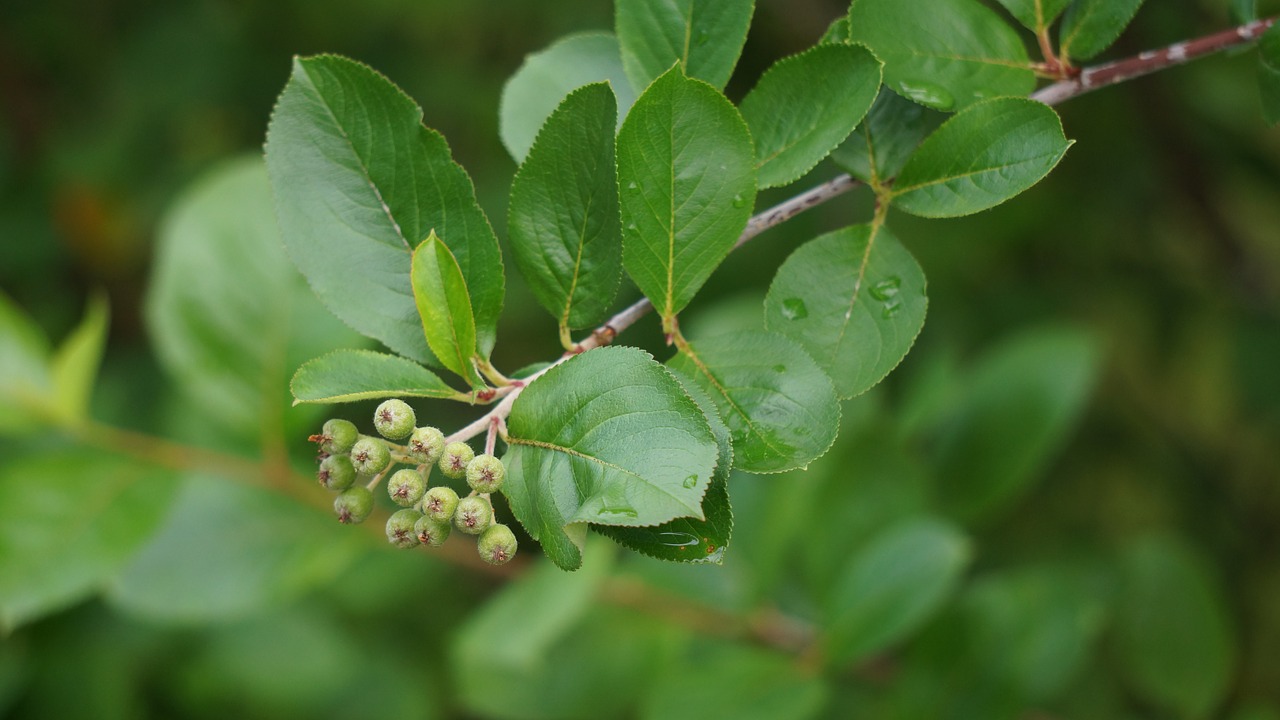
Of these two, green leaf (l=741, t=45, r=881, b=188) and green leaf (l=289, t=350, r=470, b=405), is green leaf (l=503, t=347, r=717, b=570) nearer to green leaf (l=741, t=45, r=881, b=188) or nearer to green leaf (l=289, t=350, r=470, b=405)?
green leaf (l=289, t=350, r=470, b=405)

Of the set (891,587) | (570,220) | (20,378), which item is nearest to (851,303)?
(570,220)

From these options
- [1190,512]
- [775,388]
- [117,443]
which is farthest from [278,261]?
[1190,512]

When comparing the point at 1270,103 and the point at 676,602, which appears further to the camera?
the point at 676,602

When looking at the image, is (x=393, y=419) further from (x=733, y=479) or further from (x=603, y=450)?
(x=733, y=479)

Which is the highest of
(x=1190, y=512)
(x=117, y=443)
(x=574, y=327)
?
(x=574, y=327)

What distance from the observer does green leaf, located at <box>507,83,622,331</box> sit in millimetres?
854

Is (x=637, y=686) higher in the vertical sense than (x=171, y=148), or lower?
lower

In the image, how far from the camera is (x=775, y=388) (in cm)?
84

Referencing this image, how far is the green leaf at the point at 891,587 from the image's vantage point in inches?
61.0


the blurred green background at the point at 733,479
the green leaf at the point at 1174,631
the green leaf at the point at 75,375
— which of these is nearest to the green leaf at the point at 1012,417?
the blurred green background at the point at 733,479

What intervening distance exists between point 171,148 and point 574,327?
2.77 meters

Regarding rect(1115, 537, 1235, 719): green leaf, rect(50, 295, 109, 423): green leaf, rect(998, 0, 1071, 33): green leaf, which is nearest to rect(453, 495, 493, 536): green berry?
rect(998, 0, 1071, 33): green leaf

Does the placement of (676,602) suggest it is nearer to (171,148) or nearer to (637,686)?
(637,686)

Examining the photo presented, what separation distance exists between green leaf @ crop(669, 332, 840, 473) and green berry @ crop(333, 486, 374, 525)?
29 cm
